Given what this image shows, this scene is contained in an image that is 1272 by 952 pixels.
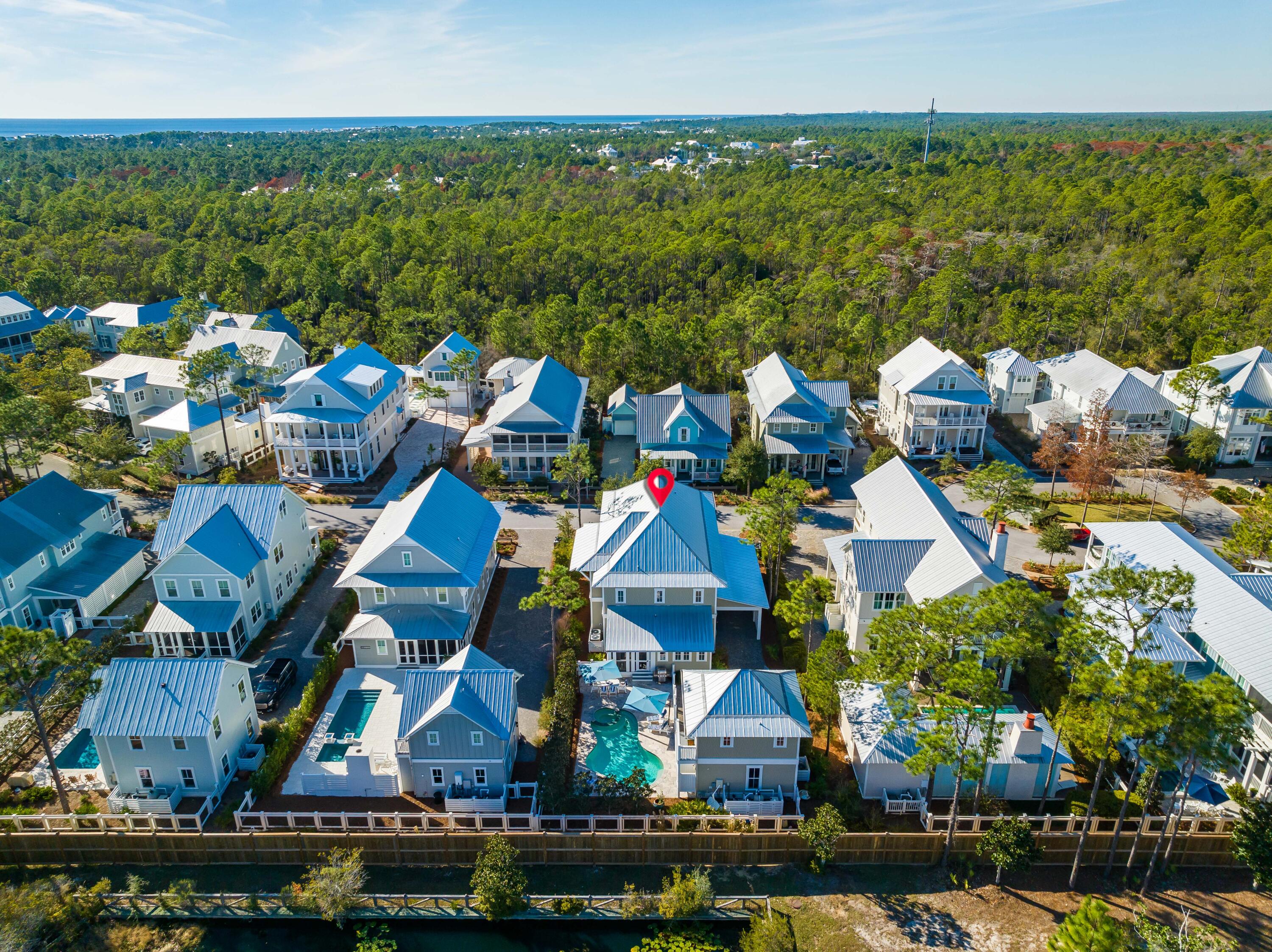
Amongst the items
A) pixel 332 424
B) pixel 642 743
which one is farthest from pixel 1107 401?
pixel 332 424

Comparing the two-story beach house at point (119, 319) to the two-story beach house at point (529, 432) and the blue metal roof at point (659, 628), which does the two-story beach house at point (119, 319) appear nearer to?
the two-story beach house at point (529, 432)

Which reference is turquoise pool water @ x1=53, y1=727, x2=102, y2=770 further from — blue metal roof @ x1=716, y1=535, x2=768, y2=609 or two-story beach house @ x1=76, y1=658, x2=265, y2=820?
blue metal roof @ x1=716, y1=535, x2=768, y2=609

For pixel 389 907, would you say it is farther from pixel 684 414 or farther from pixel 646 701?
pixel 684 414

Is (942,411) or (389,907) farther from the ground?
(942,411)

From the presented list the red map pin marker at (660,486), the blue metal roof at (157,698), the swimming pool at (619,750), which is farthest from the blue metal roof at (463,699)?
the red map pin marker at (660,486)

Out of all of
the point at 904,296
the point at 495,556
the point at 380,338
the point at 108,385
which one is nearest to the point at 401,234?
the point at 380,338

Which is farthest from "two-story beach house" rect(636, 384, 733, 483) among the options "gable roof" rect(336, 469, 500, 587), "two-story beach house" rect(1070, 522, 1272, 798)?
"two-story beach house" rect(1070, 522, 1272, 798)

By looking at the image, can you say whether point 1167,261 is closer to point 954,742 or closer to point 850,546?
point 850,546
